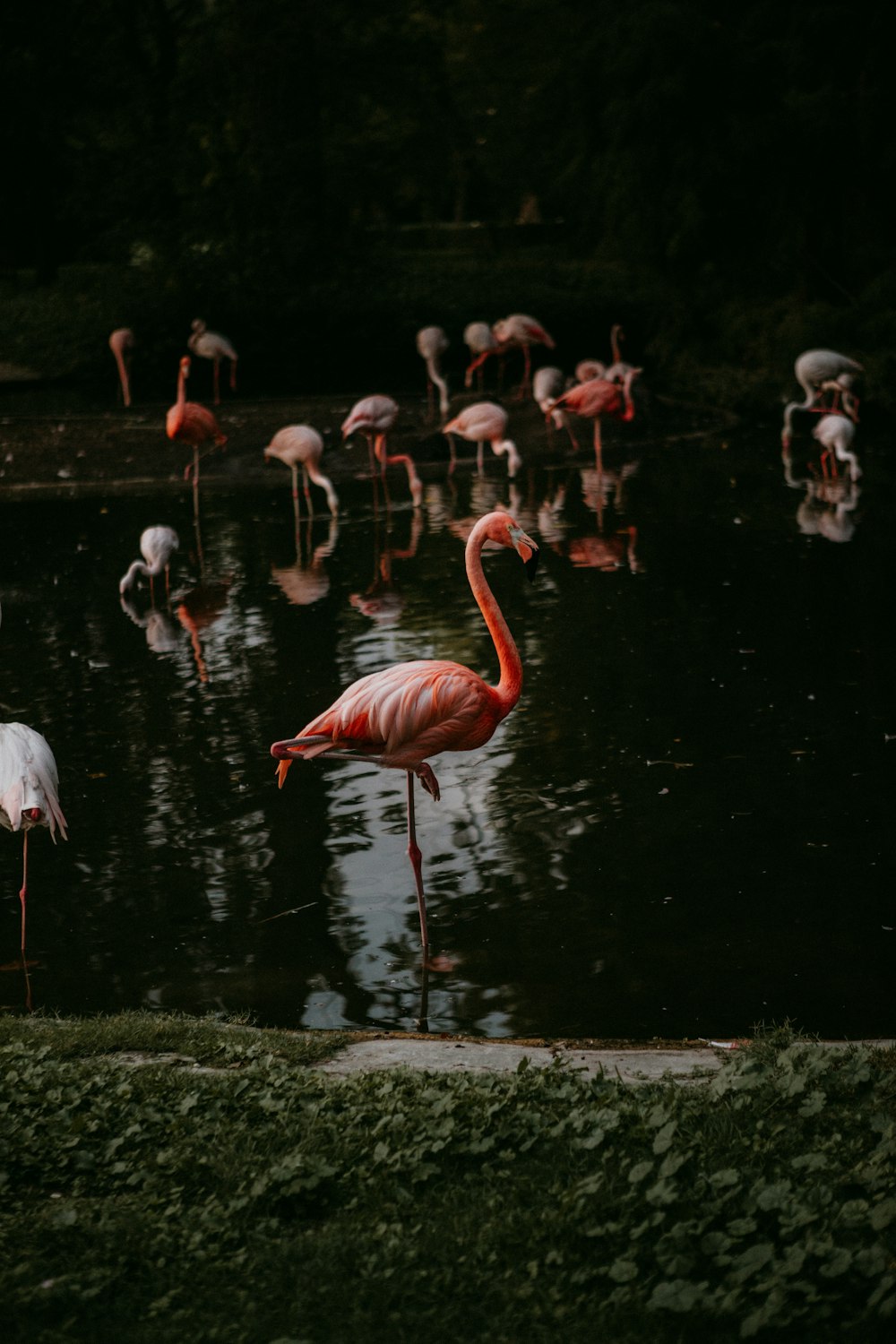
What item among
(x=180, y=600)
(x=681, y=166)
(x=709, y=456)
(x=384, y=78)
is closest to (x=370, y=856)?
(x=180, y=600)

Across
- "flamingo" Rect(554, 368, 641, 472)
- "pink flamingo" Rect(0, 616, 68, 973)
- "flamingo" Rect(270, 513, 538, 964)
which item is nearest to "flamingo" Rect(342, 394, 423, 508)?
"flamingo" Rect(554, 368, 641, 472)

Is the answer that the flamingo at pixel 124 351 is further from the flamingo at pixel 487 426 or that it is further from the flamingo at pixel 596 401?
the flamingo at pixel 596 401

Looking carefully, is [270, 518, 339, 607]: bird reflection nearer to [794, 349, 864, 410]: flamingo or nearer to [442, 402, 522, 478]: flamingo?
[442, 402, 522, 478]: flamingo

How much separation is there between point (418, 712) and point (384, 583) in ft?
20.9

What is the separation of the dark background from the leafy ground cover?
17662mm

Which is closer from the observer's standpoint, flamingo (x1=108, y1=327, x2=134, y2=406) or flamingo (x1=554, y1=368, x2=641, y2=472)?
flamingo (x1=554, y1=368, x2=641, y2=472)

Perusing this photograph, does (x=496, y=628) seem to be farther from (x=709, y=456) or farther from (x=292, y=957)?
(x=709, y=456)

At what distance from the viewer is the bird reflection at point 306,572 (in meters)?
11.4

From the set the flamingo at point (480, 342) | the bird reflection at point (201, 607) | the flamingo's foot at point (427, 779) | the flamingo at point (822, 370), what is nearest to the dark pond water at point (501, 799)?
the bird reflection at point (201, 607)

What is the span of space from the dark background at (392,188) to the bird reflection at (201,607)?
37.7ft

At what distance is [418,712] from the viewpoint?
5.44 m

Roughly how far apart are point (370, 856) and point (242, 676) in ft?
9.94

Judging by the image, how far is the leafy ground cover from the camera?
2.92m

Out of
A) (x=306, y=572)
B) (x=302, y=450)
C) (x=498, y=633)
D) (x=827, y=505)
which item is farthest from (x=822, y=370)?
(x=498, y=633)
